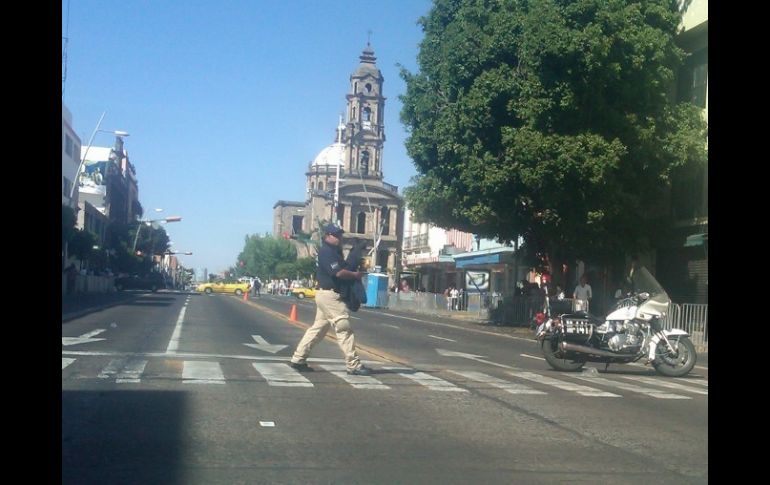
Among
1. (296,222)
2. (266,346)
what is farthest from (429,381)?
(296,222)

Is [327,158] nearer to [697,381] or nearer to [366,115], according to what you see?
[366,115]

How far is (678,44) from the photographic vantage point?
29875 millimetres

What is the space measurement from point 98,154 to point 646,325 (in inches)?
3737

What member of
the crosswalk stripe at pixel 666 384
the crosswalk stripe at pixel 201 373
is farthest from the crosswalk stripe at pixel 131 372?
the crosswalk stripe at pixel 666 384

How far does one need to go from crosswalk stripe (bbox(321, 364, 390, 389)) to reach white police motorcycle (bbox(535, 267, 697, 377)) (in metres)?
3.54

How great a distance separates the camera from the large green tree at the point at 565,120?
86.5 feet

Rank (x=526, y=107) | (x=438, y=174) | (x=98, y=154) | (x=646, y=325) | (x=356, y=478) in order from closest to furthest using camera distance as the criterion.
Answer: (x=356, y=478)
(x=646, y=325)
(x=526, y=107)
(x=438, y=174)
(x=98, y=154)

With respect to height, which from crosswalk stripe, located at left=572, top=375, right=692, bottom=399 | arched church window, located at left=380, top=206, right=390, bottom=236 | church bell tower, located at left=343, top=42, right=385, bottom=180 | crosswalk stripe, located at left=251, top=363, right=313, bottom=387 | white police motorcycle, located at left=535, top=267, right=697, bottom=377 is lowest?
crosswalk stripe, located at left=572, top=375, right=692, bottom=399

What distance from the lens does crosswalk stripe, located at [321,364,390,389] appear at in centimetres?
1111

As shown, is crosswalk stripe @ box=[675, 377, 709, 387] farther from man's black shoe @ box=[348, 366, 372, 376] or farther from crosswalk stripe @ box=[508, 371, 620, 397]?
man's black shoe @ box=[348, 366, 372, 376]

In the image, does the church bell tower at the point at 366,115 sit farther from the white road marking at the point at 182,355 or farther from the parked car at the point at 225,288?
the white road marking at the point at 182,355

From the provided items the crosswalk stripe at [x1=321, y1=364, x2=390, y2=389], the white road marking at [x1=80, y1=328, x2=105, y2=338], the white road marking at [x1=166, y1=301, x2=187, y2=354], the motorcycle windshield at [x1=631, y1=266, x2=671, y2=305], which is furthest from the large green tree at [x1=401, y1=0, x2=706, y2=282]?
the crosswalk stripe at [x1=321, y1=364, x2=390, y2=389]
